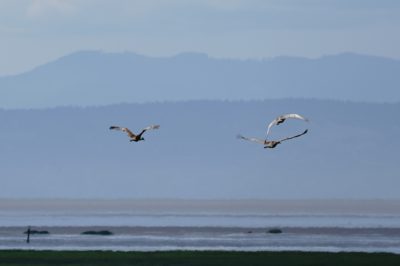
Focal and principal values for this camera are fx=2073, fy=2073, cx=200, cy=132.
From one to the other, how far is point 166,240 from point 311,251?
17.5m

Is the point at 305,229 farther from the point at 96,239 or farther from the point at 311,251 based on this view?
the point at 311,251

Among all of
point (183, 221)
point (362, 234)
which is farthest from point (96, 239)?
point (183, 221)

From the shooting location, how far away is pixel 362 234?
131750mm

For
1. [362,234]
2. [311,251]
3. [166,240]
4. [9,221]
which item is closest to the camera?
[311,251]
